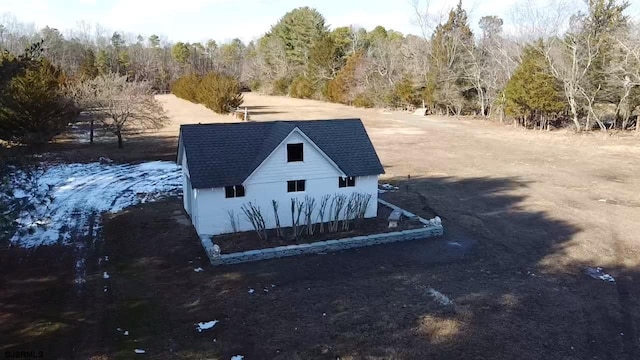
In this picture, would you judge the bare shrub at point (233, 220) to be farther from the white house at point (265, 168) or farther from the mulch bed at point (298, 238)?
the mulch bed at point (298, 238)

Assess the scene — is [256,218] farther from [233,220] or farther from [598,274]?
[598,274]

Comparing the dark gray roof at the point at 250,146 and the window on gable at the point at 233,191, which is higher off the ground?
the dark gray roof at the point at 250,146

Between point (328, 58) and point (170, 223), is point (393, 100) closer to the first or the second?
point (328, 58)

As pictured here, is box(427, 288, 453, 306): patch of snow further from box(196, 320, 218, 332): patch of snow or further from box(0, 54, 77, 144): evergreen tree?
box(0, 54, 77, 144): evergreen tree

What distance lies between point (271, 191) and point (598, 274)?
437 inches

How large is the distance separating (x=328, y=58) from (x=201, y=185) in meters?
71.4

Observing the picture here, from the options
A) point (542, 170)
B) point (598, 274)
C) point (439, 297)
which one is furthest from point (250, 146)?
point (542, 170)

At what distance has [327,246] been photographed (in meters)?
16.3

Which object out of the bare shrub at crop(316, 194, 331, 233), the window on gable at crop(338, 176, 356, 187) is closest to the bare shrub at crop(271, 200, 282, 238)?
the bare shrub at crop(316, 194, 331, 233)

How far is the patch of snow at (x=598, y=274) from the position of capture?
14445 millimetres

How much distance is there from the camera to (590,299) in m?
13.1

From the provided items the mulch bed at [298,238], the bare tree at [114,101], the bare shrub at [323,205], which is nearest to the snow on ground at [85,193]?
the bare tree at [114,101]

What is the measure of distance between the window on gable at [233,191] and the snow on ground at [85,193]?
5111mm

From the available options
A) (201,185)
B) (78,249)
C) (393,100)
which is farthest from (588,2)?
(78,249)
